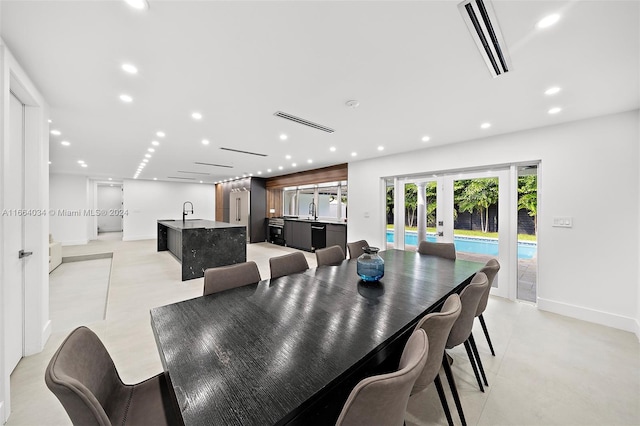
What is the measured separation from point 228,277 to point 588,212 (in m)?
4.36

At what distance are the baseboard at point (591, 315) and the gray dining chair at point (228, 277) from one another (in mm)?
4003

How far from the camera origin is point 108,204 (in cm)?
1210

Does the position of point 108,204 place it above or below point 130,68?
below

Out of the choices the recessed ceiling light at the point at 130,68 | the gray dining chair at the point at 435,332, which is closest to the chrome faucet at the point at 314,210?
the recessed ceiling light at the point at 130,68

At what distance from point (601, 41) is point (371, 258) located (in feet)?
7.39

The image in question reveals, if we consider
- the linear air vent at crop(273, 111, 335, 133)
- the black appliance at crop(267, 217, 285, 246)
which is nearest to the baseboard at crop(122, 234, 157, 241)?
the black appliance at crop(267, 217, 285, 246)

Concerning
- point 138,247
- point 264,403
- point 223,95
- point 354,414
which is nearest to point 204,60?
point 223,95

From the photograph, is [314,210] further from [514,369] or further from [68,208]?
[68,208]

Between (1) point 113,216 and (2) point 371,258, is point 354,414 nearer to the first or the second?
(2) point 371,258

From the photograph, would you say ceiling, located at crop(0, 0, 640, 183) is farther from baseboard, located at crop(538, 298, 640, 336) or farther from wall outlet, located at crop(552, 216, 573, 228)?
baseboard, located at crop(538, 298, 640, 336)

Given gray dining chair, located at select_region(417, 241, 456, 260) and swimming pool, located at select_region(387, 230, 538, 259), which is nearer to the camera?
gray dining chair, located at select_region(417, 241, 456, 260)

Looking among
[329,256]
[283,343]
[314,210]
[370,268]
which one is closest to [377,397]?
[283,343]

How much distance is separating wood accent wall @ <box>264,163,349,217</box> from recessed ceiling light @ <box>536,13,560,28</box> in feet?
15.8

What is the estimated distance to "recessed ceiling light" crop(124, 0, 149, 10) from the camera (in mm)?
1385
